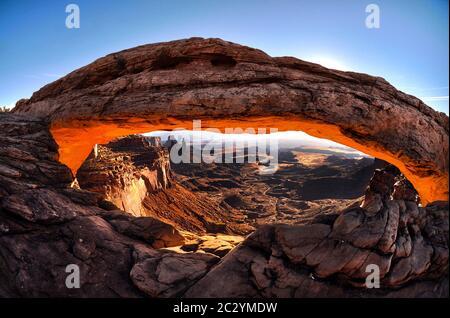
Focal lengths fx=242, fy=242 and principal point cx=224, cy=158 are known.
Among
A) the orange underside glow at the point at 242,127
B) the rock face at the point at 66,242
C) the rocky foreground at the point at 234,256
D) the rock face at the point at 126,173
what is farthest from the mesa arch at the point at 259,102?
the rock face at the point at 126,173

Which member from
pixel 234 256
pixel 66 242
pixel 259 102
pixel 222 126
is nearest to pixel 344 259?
pixel 234 256

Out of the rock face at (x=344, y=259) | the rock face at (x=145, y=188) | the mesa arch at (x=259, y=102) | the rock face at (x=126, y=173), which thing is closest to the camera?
the rock face at (x=344, y=259)

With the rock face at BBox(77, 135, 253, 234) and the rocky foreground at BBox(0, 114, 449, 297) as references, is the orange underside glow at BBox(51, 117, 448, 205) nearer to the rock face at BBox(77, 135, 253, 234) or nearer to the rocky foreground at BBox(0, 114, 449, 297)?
the rocky foreground at BBox(0, 114, 449, 297)

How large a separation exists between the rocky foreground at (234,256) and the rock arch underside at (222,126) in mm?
41

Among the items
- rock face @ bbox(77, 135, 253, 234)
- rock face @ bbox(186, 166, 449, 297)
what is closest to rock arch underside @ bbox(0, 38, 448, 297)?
rock face @ bbox(186, 166, 449, 297)

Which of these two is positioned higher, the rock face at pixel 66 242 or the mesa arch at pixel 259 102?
the mesa arch at pixel 259 102

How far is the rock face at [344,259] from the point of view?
26.8ft

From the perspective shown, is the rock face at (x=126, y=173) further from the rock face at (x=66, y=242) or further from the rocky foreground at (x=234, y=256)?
the rocky foreground at (x=234, y=256)

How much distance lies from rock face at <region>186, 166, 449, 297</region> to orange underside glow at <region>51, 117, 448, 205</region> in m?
2.73

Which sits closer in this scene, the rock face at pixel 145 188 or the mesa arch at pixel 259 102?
the mesa arch at pixel 259 102

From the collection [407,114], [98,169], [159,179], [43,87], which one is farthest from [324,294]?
[159,179]

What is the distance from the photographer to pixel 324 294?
8016 millimetres

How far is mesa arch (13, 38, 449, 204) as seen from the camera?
36.6 ft
